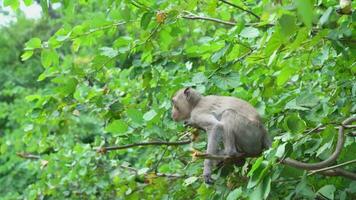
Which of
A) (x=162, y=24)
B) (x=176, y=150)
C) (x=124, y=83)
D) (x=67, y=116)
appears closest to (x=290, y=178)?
(x=162, y=24)

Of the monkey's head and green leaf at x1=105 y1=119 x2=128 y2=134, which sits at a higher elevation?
green leaf at x1=105 y1=119 x2=128 y2=134

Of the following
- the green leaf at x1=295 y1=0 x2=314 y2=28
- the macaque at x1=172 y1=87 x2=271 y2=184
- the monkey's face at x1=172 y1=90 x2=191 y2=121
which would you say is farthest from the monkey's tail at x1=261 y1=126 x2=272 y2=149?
the green leaf at x1=295 y1=0 x2=314 y2=28

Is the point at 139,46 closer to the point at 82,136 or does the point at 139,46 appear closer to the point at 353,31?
the point at 353,31

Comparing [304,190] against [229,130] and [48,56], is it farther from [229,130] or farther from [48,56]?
[48,56]

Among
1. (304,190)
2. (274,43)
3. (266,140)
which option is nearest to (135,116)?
(266,140)

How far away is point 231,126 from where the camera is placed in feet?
12.0

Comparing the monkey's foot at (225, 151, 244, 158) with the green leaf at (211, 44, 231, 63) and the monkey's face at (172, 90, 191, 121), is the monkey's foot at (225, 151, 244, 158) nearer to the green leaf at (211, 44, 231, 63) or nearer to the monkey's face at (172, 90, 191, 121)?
the green leaf at (211, 44, 231, 63)

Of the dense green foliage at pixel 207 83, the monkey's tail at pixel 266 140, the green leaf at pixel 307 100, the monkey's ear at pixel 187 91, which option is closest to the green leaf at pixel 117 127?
the dense green foliage at pixel 207 83

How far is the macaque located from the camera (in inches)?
139

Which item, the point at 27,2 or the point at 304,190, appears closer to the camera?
the point at 304,190

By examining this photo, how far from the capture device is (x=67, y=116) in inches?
182

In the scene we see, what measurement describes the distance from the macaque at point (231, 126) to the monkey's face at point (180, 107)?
11 centimetres

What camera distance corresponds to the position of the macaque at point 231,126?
3.52 meters

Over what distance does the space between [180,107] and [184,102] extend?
7 centimetres
